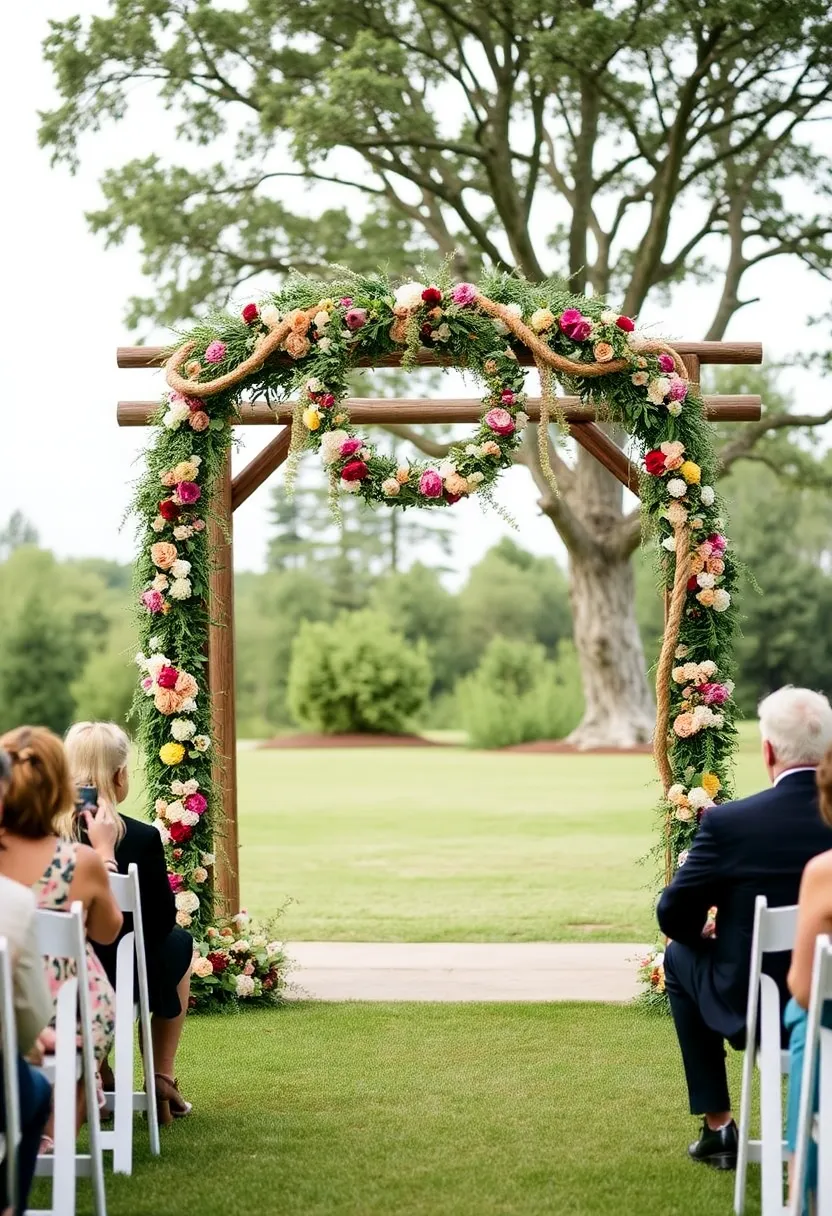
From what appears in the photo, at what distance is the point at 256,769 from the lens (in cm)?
2836

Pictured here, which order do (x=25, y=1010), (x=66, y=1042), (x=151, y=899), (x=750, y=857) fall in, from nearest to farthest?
1. (x=25, y=1010)
2. (x=66, y=1042)
3. (x=750, y=857)
4. (x=151, y=899)

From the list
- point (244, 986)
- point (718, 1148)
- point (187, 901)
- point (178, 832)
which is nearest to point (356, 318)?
point (178, 832)

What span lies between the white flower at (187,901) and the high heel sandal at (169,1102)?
1694 millimetres

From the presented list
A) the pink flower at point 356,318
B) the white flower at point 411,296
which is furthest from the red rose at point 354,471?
the white flower at point 411,296

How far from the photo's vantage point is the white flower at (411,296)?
6512 mm

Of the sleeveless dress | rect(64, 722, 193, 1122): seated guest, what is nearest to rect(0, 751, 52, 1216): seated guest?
the sleeveless dress

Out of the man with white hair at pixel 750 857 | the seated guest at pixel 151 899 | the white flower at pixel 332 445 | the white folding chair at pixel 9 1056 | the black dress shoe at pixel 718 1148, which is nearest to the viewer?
the white folding chair at pixel 9 1056

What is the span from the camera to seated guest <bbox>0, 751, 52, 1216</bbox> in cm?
316

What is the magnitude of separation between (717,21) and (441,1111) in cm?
1754

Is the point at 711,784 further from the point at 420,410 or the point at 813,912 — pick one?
the point at 813,912

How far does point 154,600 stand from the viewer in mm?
6828

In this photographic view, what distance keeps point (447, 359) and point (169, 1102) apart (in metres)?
3.37

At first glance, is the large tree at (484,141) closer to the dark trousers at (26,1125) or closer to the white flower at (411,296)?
the white flower at (411,296)

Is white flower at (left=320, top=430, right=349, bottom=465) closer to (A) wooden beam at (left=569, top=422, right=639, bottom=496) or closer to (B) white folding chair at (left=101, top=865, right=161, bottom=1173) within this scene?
(A) wooden beam at (left=569, top=422, right=639, bottom=496)
